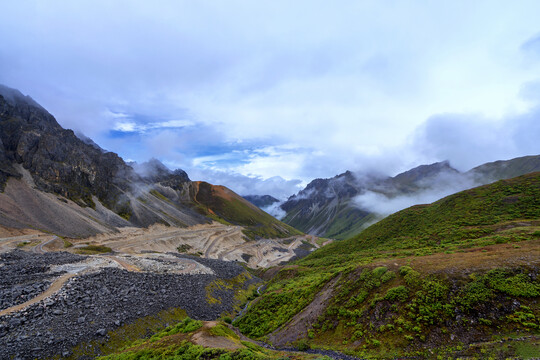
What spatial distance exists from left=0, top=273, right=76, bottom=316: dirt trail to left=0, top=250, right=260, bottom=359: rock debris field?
610 mm

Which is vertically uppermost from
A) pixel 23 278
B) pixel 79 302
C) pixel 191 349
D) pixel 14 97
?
pixel 14 97

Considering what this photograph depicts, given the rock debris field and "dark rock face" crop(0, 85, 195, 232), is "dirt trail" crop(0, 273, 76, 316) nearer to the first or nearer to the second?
the rock debris field

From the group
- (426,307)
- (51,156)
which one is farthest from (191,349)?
(51,156)

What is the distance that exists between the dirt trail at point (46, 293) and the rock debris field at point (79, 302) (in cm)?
61

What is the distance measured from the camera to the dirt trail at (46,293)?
26.0 m

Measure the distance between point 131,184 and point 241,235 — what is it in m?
85.1

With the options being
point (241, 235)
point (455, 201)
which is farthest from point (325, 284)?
point (241, 235)

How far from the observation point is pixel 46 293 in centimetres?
3047

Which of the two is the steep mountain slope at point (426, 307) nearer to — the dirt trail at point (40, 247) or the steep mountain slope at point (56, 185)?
the dirt trail at point (40, 247)

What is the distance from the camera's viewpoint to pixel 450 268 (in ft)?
79.4

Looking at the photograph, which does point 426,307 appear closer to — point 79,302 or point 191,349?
point 191,349

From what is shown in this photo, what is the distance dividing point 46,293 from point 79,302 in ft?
14.0

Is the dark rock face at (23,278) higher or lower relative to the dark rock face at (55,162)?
lower

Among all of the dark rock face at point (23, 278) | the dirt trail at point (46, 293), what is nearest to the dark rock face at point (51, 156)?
the dark rock face at point (23, 278)
